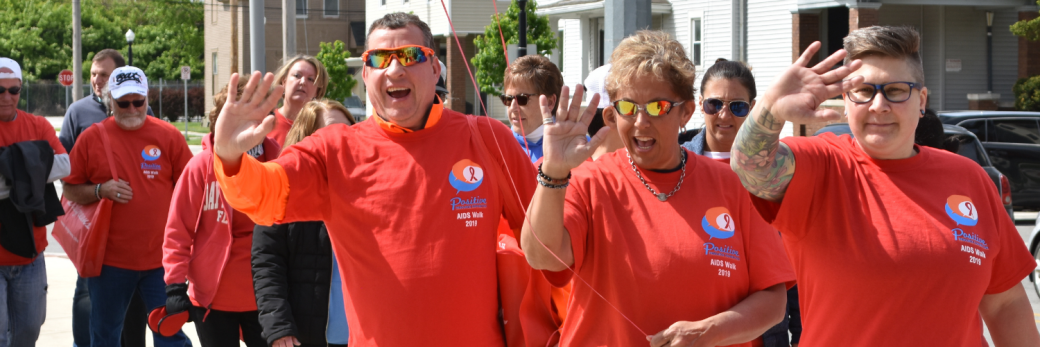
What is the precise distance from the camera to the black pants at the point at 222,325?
4.80 meters

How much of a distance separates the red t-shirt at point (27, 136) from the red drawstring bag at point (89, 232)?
159 millimetres

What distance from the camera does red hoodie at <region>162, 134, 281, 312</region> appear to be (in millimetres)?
4777

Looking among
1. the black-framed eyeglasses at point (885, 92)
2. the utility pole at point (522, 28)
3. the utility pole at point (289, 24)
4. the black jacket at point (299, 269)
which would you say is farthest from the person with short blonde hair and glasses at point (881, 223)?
the utility pole at point (522, 28)

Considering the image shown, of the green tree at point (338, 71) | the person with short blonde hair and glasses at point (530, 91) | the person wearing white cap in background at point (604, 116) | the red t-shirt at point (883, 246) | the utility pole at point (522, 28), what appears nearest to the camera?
the red t-shirt at point (883, 246)

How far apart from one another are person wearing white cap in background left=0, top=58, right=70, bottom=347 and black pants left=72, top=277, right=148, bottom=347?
38 centimetres

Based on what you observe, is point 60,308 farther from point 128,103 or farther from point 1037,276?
point 1037,276

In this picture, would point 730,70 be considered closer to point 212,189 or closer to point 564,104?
point 564,104

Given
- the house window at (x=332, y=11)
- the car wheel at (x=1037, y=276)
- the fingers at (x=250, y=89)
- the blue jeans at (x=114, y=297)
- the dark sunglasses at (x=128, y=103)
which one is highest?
the house window at (x=332, y=11)

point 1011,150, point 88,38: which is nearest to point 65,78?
point 88,38

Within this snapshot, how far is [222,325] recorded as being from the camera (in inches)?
190

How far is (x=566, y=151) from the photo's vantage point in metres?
2.61

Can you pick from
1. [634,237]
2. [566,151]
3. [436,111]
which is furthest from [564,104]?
[436,111]

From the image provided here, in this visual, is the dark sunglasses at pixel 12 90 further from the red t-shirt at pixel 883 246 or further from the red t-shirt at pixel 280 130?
the red t-shirt at pixel 883 246

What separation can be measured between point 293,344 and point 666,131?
7.02 feet
